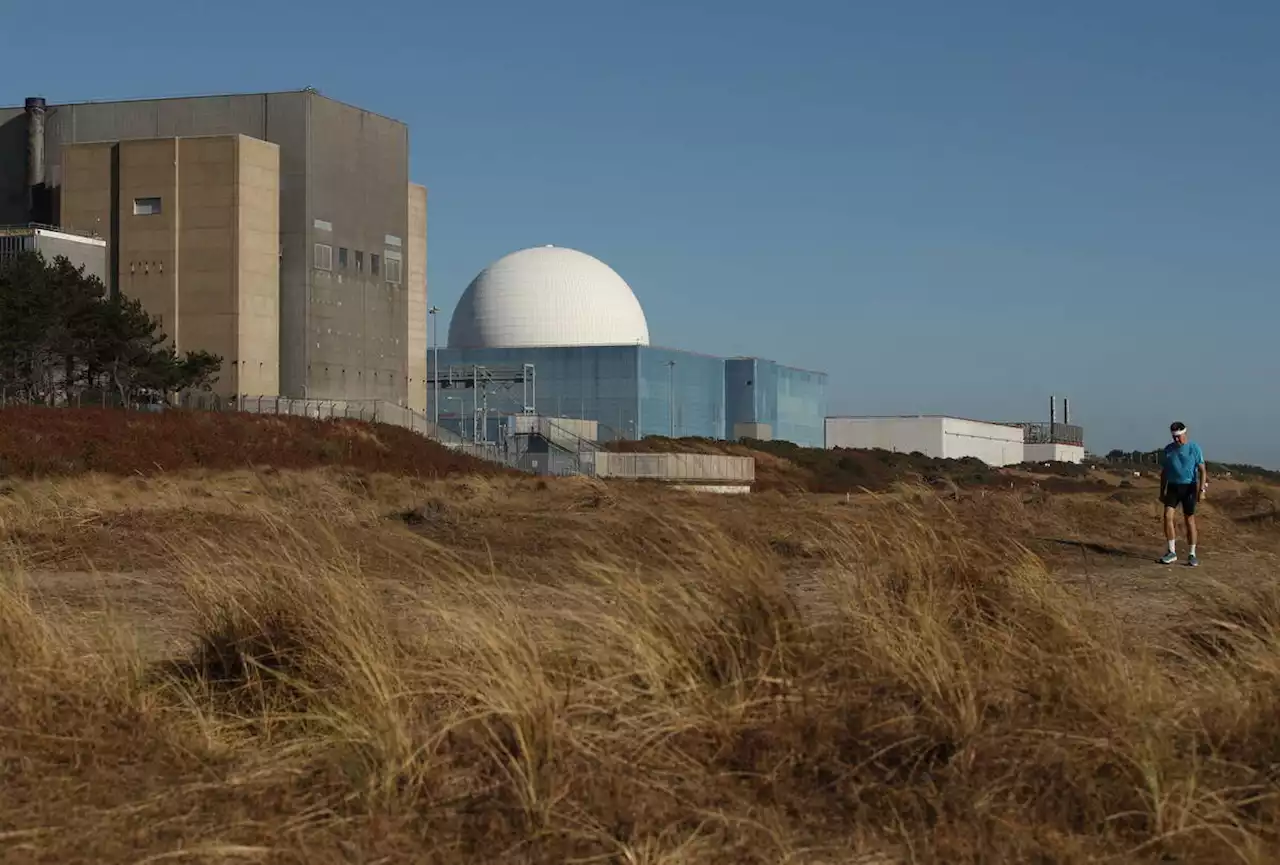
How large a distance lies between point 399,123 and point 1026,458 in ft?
280

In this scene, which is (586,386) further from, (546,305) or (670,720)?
(670,720)

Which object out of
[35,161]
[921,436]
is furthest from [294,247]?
[921,436]

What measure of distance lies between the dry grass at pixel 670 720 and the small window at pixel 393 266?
57.6 metres

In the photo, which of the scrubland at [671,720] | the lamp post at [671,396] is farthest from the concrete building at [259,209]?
the scrubland at [671,720]

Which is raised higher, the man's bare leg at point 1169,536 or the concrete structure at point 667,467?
the man's bare leg at point 1169,536

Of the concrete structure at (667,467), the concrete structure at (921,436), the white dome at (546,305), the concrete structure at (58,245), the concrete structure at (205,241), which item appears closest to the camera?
the concrete structure at (667,467)

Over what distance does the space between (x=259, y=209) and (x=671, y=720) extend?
56005 millimetres

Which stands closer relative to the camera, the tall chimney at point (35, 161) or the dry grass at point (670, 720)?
the dry grass at point (670, 720)

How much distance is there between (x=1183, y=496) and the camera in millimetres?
18641

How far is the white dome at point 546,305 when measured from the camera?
349ft

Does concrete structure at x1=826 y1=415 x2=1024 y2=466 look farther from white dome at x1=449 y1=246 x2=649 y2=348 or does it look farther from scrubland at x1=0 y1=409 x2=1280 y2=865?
scrubland at x1=0 y1=409 x2=1280 y2=865

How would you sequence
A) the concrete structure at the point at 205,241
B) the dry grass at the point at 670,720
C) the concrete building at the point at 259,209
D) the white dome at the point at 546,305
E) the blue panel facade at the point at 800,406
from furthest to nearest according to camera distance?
the blue panel facade at the point at 800,406, the white dome at the point at 546,305, the concrete building at the point at 259,209, the concrete structure at the point at 205,241, the dry grass at the point at 670,720

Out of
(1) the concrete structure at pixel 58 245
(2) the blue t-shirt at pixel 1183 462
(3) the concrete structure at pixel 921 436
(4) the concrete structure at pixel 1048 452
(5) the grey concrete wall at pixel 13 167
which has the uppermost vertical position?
(5) the grey concrete wall at pixel 13 167

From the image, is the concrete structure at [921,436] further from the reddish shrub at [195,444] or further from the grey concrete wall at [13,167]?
the reddish shrub at [195,444]
